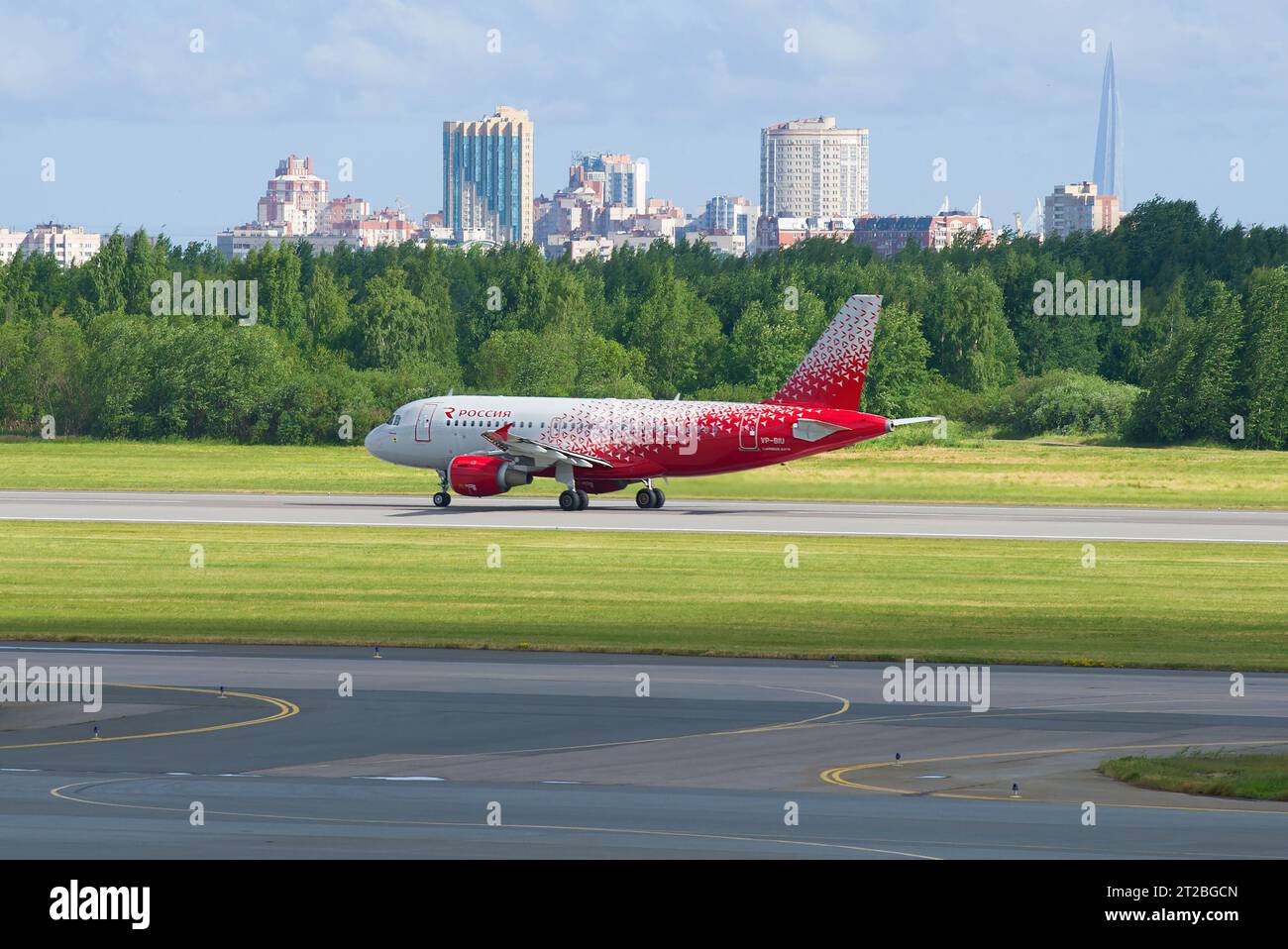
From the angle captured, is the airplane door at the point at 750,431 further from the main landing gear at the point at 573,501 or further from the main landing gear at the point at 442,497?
the main landing gear at the point at 442,497

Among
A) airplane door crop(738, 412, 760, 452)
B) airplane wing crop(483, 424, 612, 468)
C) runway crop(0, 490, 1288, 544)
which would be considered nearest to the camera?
runway crop(0, 490, 1288, 544)

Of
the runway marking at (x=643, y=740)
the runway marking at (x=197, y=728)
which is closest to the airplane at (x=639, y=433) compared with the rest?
the runway marking at (x=197, y=728)

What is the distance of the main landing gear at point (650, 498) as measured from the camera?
80.2 m

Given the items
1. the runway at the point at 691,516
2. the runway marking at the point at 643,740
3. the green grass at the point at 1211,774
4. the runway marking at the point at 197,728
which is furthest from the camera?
the runway at the point at 691,516

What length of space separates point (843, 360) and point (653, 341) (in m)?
88.6

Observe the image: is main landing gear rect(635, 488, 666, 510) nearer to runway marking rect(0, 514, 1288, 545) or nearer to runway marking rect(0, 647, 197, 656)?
runway marking rect(0, 514, 1288, 545)

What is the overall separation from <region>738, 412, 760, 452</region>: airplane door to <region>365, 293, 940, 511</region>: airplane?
4cm

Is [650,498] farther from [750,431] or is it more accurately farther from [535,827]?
[535,827]

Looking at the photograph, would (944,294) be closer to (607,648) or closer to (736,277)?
(736,277)

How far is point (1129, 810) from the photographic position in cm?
2362

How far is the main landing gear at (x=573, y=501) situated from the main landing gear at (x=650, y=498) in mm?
2474

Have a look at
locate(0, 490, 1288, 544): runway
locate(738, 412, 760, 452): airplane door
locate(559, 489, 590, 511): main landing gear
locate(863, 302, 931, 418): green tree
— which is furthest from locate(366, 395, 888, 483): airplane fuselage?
locate(863, 302, 931, 418): green tree

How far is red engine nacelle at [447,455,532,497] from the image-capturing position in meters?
79.3
